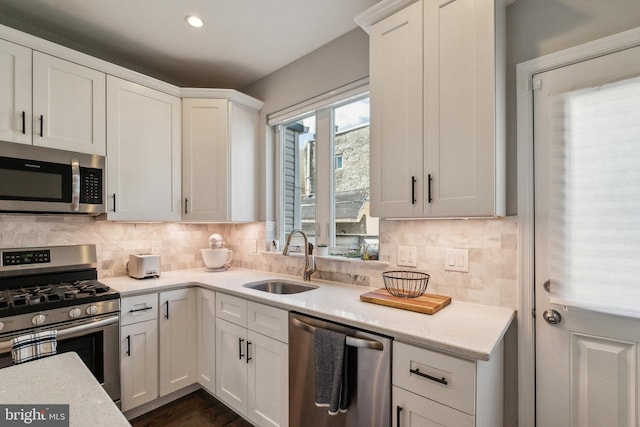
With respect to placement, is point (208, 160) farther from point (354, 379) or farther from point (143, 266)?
point (354, 379)

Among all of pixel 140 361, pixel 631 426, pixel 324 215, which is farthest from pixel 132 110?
pixel 631 426

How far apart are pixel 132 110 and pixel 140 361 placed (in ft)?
5.91

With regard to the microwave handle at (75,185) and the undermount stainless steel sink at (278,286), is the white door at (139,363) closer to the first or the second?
the undermount stainless steel sink at (278,286)

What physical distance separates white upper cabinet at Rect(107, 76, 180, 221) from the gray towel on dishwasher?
174cm

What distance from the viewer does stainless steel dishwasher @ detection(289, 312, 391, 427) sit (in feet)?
4.30

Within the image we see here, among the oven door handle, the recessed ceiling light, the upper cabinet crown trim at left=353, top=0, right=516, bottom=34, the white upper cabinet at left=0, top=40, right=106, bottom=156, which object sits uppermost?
the recessed ceiling light

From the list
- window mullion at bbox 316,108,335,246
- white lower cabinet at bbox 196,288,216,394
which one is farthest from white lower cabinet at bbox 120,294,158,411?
window mullion at bbox 316,108,335,246

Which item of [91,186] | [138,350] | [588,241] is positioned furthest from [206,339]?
[588,241]

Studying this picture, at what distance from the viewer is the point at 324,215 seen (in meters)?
2.45

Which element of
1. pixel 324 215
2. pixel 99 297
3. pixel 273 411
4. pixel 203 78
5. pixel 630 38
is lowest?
pixel 273 411

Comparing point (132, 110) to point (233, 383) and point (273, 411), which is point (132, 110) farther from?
point (273, 411)

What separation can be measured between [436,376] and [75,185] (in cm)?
238

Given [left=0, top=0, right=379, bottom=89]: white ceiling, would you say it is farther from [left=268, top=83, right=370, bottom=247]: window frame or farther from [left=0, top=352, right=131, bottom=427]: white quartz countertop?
[left=0, top=352, right=131, bottom=427]: white quartz countertop

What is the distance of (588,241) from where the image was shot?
1.33 m
